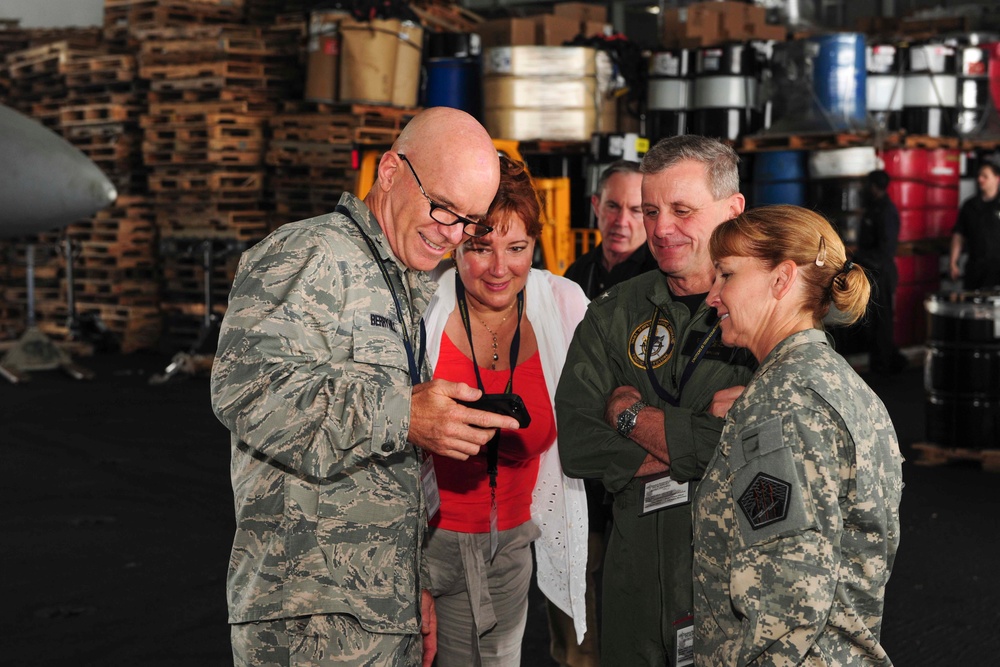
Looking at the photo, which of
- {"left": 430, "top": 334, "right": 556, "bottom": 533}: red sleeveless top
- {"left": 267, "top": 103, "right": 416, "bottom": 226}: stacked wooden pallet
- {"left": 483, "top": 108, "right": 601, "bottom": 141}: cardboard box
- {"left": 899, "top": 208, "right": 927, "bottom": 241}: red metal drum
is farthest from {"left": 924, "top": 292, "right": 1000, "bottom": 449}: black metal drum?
{"left": 267, "top": 103, "right": 416, "bottom": 226}: stacked wooden pallet

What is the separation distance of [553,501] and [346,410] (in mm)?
1279

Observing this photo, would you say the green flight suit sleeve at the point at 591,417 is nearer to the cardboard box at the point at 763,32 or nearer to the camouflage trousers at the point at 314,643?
the camouflage trousers at the point at 314,643

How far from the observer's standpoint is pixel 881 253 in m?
9.98

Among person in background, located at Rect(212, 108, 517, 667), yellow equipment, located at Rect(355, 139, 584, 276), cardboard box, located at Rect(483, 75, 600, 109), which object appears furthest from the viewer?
cardboard box, located at Rect(483, 75, 600, 109)

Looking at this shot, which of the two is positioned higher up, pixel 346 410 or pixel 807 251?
pixel 807 251

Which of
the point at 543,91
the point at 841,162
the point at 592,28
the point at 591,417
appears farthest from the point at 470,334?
the point at 592,28

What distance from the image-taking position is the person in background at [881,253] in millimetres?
9852

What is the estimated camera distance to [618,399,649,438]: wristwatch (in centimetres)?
254

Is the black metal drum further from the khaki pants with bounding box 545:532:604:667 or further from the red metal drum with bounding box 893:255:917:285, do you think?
the khaki pants with bounding box 545:532:604:667

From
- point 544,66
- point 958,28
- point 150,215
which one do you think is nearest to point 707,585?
point 544,66

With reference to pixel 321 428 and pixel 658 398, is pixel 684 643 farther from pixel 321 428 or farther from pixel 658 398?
pixel 321 428

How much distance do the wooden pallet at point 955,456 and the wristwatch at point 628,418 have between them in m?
5.44

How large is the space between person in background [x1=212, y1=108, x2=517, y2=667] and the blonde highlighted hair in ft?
1.86

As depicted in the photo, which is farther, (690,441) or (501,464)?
(501,464)
